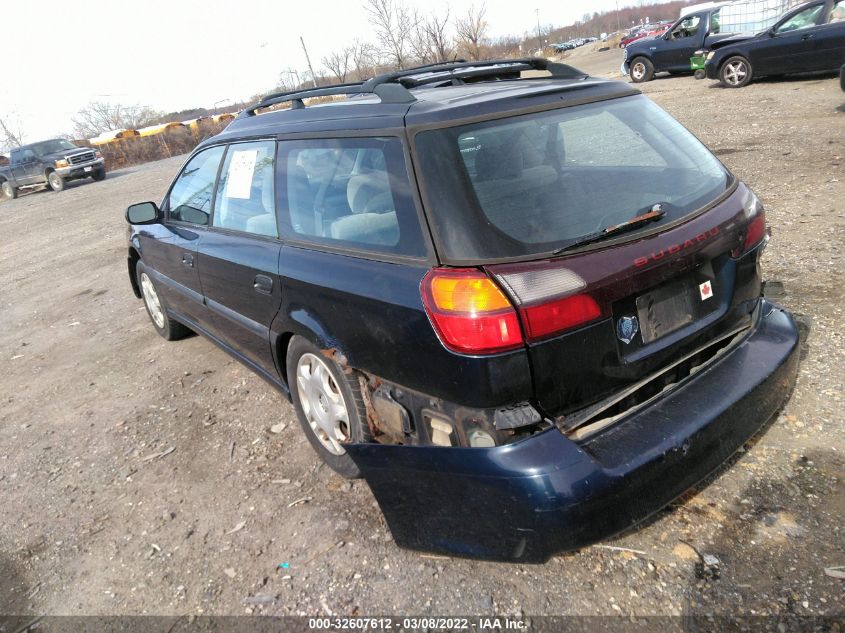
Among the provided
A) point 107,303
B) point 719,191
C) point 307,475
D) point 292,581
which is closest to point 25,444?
point 307,475

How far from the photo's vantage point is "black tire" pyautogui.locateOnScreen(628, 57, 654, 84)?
18.9 metres

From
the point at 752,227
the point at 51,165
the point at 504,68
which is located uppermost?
the point at 51,165

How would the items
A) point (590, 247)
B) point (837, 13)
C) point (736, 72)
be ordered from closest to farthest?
point (590, 247)
point (837, 13)
point (736, 72)

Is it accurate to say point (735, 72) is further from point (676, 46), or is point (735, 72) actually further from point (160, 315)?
point (160, 315)

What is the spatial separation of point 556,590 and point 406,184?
5.25 ft

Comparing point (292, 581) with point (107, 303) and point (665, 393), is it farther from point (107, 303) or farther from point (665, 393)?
point (107, 303)

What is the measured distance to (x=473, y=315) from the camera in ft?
6.63

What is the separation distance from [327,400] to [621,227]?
5.22 feet

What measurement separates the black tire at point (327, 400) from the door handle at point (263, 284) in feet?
0.91

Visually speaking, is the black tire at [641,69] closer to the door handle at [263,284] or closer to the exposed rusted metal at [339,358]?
the door handle at [263,284]

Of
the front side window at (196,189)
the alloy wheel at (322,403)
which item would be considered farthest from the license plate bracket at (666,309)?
the front side window at (196,189)

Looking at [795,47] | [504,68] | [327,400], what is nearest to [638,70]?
[795,47]

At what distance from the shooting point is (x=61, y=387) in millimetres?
4965

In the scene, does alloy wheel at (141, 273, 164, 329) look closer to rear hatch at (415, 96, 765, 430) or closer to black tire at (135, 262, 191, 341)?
black tire at (135, 262, 191, 341)
